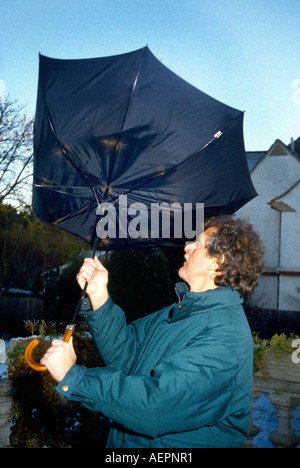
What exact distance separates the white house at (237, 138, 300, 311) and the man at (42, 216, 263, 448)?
635 inches

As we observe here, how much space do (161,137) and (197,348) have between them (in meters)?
2.05

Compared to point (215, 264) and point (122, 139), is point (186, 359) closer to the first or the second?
point (215, 264)

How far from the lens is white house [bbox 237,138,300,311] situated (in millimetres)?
17172

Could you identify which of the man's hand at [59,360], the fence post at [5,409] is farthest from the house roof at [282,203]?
the man's hand at [59,360]

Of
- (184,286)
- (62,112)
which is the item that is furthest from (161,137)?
(184,286)

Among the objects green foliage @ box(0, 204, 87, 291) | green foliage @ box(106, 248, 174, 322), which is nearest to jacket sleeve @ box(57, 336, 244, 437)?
green foliage @ box(106, 248, 174, 322)

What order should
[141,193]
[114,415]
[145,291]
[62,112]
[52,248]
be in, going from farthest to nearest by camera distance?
[52,248] < [145,291] < [141,193] < [62,112] < [114,415]

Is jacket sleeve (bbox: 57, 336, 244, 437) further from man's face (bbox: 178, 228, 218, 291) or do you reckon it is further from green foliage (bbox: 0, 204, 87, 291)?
green foliage (bbox: 0, 204, 87, 291)

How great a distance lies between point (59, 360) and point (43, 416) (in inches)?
111

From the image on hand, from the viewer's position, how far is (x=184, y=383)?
136 cm

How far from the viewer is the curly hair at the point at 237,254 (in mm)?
1837

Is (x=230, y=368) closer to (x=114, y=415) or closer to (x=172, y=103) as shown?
(x=114, y=415)

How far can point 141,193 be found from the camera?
338cm

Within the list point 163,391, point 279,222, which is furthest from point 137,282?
point 279,222
